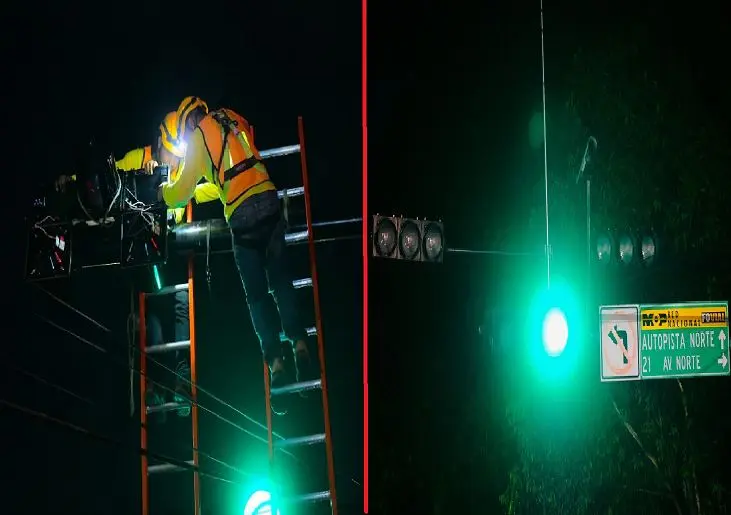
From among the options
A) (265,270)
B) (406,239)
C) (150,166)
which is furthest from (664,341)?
(150,166)

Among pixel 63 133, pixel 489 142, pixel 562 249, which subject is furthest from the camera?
pixel 489 142

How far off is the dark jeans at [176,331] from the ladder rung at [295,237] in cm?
100

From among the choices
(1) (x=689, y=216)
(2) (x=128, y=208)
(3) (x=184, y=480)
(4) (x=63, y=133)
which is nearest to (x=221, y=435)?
(3) (x=184, y=480)

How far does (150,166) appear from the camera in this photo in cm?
970

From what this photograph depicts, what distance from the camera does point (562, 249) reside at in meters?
14.9

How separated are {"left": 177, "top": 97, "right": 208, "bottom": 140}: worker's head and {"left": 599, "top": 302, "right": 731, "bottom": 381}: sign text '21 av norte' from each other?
6.37 meters

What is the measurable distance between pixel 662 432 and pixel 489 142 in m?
7.59

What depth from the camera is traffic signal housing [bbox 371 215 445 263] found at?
13312 millimetres

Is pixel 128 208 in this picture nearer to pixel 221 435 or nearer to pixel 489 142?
pixel 221 435

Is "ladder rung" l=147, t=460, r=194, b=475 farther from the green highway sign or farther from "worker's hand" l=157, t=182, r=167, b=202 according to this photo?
the green highway sign

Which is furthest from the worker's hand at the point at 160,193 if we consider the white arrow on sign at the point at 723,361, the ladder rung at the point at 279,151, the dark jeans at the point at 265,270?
the white arrow on sign at the point at 723,361

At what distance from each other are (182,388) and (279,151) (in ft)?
7.38

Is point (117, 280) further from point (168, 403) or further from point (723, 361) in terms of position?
point (723, 361)

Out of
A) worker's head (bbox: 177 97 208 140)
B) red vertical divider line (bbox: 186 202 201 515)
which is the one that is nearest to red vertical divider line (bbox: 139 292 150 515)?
red vertical divider line (bbox: 186 202 201 515)
